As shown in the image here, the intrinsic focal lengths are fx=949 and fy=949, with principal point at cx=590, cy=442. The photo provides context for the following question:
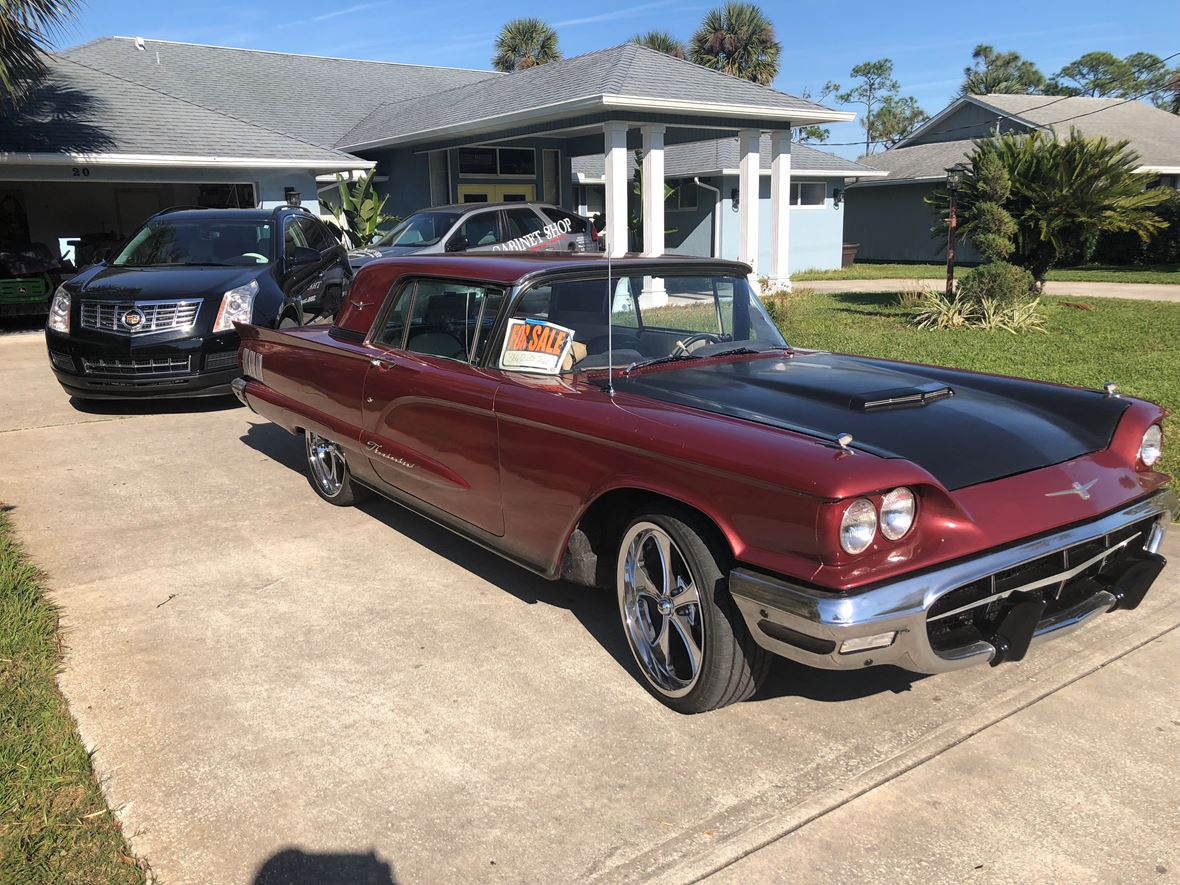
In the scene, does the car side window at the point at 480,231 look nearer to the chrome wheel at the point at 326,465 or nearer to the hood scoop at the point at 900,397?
the chrome wheel at the point at 326,465

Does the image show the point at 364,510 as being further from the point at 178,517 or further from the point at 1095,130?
the point at 1095,130

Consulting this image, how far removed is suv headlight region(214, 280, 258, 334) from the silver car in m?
4.28

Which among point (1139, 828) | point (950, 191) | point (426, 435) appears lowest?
point (1139, 828)

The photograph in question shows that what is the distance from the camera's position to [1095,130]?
96.9 feet

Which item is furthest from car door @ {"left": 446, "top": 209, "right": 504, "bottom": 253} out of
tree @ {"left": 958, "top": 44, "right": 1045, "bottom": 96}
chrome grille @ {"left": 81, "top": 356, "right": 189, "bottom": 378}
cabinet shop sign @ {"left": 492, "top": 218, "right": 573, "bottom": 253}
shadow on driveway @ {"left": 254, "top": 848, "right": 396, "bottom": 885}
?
tree @ {"left": 958, "top": 44, "right": 1045, "bottom": 96}

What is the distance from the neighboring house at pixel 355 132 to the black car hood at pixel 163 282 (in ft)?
16.8

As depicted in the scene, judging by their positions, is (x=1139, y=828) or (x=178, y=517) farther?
(x=178, y=517)

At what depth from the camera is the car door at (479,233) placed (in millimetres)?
13447

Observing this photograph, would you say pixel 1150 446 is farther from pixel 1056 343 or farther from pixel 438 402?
pixel 1056 343

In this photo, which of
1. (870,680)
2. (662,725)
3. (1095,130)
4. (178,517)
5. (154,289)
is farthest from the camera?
(1095,130)

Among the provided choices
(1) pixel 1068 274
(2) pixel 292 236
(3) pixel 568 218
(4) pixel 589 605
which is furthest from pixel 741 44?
(4) pixel 589 605

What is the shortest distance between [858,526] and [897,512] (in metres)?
0.15

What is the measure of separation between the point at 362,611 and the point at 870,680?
7.25 feet

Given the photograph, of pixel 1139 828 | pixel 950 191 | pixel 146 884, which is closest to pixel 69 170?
pixel 950 191
